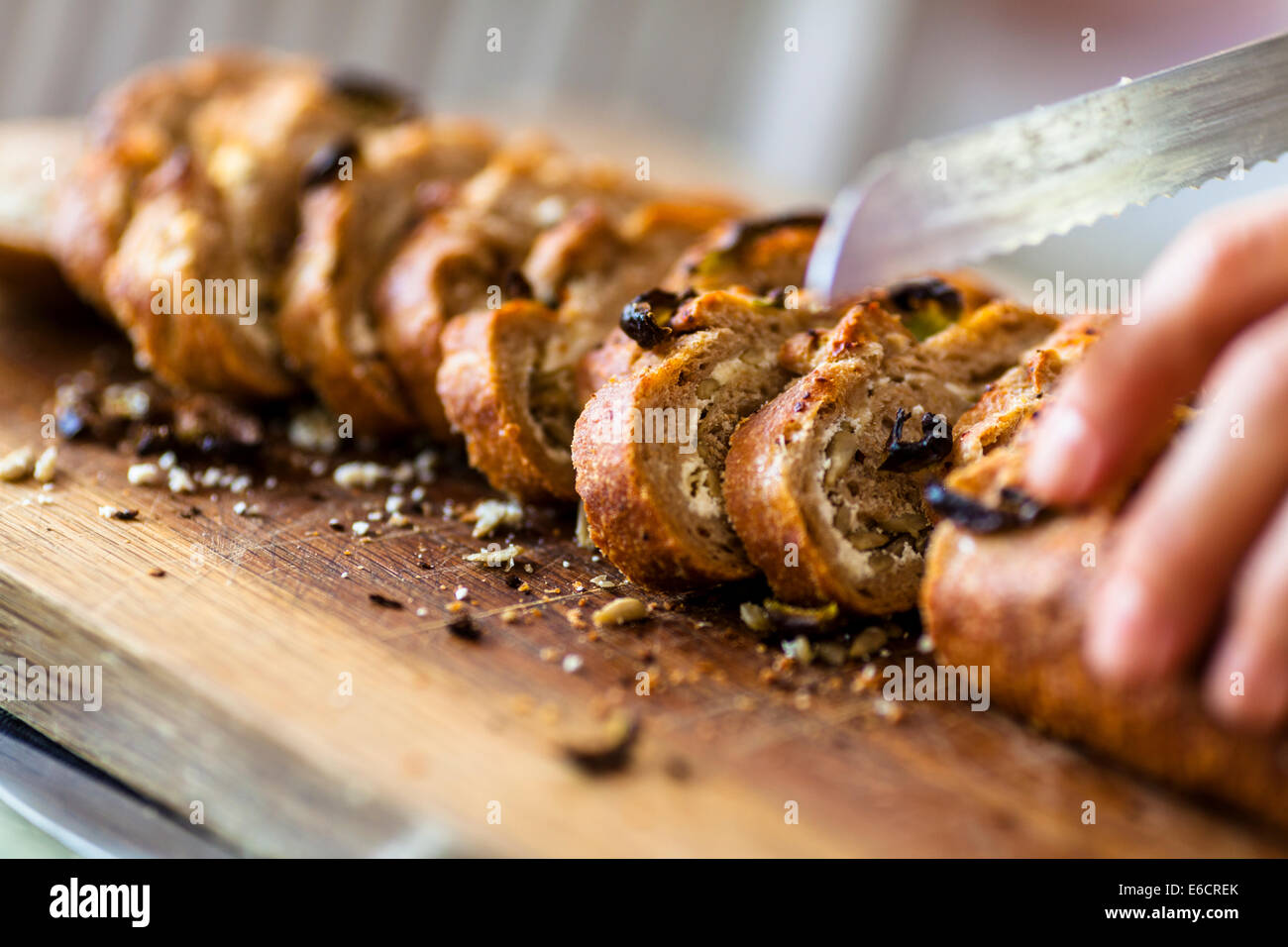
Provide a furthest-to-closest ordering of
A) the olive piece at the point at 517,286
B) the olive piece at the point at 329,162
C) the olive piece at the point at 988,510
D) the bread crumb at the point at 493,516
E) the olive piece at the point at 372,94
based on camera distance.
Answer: the olive piece at the point at 372,94
the olive piece at the point at 329,162
the olive piece at the point at 517,286
the bread crumb at the point at 493,516
the olive piece at the point at 988,510

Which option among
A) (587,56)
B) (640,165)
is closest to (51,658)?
(640,165)

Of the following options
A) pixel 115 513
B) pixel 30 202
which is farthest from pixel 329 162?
pixel 115 513

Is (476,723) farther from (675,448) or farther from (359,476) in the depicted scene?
(359,476)

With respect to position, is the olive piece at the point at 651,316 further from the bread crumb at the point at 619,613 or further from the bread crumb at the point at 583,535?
the bread crumb at the point at 619,613

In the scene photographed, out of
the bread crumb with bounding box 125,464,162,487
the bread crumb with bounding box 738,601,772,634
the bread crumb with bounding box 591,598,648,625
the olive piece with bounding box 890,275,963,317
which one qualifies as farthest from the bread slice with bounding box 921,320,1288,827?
the bread crumb with bounding box 125,464,162,487

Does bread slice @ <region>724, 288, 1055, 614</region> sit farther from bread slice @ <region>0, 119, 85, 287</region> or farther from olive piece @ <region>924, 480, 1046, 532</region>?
bread slice @ <region>0, 119, 85, 287</region>

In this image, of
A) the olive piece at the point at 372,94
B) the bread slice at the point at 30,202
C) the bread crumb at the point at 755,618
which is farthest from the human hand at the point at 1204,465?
the bread slice at the point at 30,202
